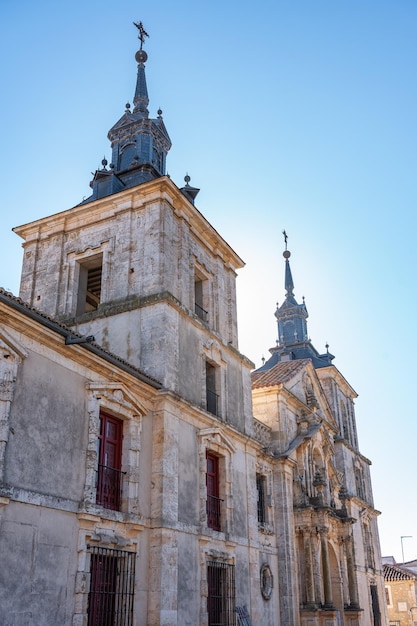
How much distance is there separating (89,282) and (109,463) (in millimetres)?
7514

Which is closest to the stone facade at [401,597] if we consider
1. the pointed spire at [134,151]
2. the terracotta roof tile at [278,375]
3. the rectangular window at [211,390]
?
the terracotta roof tile at [278,375]

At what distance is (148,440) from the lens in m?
13.7

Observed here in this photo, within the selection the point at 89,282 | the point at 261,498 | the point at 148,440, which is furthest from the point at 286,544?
the point at 89,282

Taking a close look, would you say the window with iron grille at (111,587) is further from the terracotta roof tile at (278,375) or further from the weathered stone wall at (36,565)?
the terracotta roof tile at (278,375)

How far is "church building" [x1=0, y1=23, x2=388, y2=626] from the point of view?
1063 cm

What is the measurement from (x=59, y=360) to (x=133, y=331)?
3.80m

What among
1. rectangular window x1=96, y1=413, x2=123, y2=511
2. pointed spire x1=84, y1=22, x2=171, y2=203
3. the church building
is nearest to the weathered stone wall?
the church building

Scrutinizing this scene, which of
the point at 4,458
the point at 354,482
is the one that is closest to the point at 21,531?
the point at 4,458

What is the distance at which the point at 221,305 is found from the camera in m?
18.8

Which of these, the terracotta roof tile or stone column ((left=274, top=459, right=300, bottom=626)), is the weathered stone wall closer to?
stone column ((left=274, top=459, right=300, bottom=626))

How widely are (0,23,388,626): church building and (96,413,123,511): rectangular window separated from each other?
0.04 meters

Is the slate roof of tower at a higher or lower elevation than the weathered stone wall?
higher

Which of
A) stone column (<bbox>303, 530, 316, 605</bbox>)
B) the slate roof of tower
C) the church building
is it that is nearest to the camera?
the church building

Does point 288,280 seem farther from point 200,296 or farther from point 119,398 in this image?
point 119,398
